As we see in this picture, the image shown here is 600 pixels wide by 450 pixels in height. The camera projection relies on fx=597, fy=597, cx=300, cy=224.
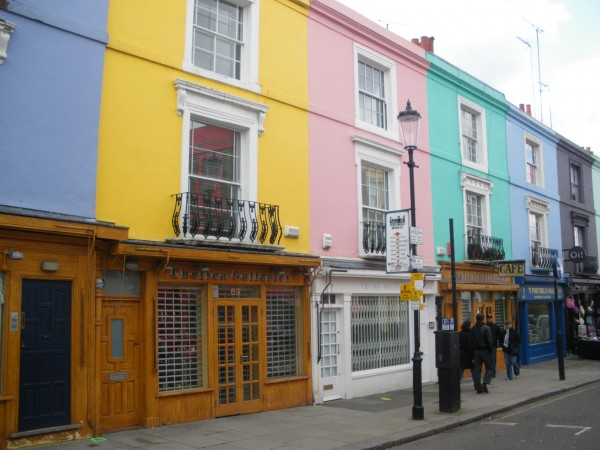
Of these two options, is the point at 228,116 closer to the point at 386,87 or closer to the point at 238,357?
the point at 238,357

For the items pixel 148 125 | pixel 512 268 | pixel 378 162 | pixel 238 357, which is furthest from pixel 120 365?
pixel 512 268

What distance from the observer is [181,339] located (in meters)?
10.6

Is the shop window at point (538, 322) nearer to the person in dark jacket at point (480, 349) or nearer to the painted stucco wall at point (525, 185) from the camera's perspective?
the painted stucco wall at point (525, 185)

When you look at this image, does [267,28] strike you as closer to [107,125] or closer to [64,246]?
[107,125]

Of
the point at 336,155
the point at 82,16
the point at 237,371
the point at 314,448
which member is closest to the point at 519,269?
the point at 336,155

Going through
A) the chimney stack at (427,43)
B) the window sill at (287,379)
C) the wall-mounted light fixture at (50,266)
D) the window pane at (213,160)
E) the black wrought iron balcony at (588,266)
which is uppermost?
the chimney stack at (427,43)

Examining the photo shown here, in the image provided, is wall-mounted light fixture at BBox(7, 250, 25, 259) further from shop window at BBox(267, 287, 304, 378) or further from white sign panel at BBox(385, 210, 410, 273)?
white sign panel at BBox(385, 210, 410, 273)

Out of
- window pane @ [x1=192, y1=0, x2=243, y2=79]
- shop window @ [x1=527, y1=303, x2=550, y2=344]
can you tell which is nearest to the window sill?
window pane @ [x1=192, y1=0, x2=243, y2=79]

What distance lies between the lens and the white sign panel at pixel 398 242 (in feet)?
36.6

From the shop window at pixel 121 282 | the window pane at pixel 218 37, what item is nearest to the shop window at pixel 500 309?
the window pane at pixel 218 37

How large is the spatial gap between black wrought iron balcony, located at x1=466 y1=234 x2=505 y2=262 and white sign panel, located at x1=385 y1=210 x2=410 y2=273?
734cm

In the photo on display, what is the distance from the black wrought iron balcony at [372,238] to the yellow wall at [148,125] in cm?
241

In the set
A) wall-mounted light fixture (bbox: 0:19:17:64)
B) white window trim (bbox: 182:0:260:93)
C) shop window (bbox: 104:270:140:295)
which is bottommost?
shop window (bbox: 104:270:140:295)

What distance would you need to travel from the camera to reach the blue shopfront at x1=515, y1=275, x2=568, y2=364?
815 inches
